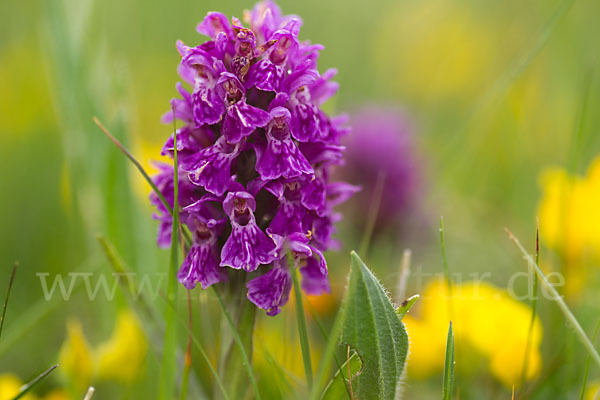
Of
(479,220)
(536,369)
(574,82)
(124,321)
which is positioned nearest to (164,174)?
(124,321)

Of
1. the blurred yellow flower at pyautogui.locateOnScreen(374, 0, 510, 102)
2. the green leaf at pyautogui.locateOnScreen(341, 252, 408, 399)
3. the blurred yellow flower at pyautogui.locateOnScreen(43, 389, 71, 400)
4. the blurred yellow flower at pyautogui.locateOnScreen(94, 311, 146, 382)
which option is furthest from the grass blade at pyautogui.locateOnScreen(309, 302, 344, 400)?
the blurred yellow flower at pyautogui.locateOnScreen(374, 0, 510, 102)

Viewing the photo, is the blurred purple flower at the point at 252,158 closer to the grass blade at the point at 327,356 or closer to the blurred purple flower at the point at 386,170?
the grass blade at the point at 327,356

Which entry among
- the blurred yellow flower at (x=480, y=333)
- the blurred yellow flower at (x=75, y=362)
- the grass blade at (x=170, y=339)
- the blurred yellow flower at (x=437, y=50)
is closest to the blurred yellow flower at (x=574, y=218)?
the blurred yellow flower at (x=480, y=333)

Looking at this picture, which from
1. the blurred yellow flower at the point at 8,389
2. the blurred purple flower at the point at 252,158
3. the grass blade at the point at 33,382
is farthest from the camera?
the blurred yellow flower at the point at 8,389

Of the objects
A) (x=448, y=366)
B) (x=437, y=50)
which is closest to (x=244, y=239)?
(x=448, y=366)

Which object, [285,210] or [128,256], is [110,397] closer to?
[128,256]

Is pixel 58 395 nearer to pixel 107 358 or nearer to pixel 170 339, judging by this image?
pixel 107 358

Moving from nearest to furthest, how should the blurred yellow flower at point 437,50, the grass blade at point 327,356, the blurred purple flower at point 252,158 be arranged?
the grass blade at point 327,356 < the blurred purple flower at point 252,158 < the blurred yellow flower at point 437,50

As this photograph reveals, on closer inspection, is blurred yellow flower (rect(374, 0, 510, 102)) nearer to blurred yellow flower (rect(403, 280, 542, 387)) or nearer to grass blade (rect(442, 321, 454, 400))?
blurred yellow flower (rect(403, 280, 542, 387))
